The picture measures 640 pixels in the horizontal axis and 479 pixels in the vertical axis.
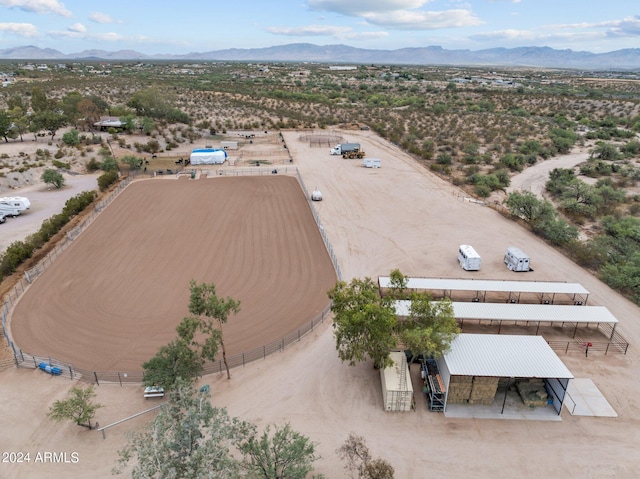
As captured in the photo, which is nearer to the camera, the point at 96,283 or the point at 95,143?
the point at 96,283

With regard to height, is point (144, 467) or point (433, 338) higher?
point (144, 467)

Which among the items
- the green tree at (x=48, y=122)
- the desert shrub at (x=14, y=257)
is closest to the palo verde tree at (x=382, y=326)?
the desert shrub at (x=14, y=257)

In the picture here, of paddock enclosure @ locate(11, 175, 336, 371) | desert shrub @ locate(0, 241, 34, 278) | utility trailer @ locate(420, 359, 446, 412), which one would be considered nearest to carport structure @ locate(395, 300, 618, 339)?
utility trailer @ locate(420, 359, 446, 412)

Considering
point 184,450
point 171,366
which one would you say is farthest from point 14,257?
point 184,450

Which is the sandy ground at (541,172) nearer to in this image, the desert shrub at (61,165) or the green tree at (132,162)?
the green tree at (132,162)

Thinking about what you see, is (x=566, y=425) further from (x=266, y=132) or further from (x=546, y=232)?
(x=266, y=132)

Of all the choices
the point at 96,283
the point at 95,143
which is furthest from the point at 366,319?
the point at 95,143
